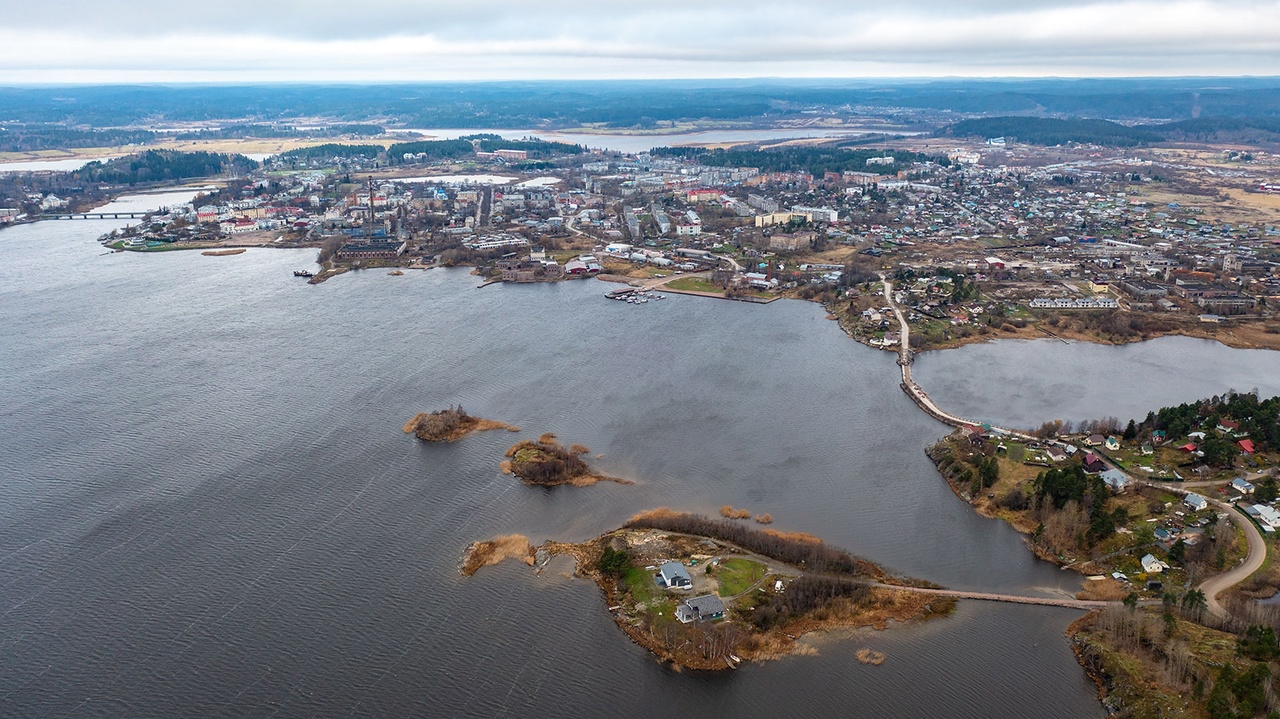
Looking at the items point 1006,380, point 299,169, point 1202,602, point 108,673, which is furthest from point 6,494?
point 299,169

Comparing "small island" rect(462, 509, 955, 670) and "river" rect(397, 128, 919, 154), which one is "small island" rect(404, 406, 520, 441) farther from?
"river" rect(397, 128, 919, 154)

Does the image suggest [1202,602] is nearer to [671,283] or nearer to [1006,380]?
[1006,380]

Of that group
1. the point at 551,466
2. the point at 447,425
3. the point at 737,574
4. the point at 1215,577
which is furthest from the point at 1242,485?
the point at 447,425

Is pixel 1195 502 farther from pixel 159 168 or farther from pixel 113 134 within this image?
pixel 113 134

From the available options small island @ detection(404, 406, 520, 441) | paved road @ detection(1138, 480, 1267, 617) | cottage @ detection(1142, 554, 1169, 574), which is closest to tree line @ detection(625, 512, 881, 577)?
cottage @ detection(1142, 554, 1169, 574)

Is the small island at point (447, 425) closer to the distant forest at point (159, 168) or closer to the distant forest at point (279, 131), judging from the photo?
the distant forest at point (159, 168)

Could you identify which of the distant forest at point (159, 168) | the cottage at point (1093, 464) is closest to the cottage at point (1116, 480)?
the cottage at point (1093, 464)
